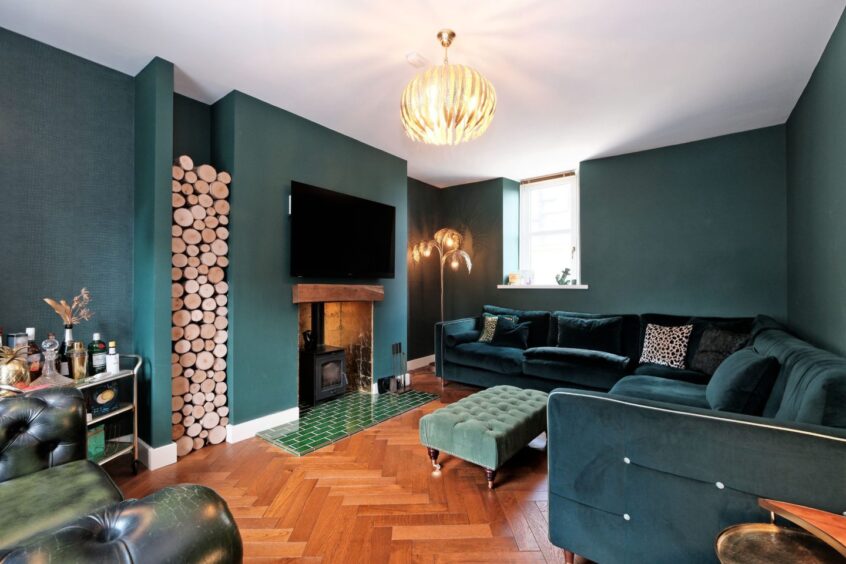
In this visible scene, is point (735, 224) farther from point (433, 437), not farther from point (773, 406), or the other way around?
point (433, 437)

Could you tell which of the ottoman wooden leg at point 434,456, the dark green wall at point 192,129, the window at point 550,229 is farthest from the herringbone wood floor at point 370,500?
the window at point 550,229

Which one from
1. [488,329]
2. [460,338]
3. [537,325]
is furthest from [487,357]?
[537,325]

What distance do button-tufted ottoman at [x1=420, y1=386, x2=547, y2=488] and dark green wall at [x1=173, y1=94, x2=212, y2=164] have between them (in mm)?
2667

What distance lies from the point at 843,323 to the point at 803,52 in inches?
66.3

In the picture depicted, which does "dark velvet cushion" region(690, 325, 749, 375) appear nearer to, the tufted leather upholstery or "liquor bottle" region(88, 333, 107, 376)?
the tufted leather upholstery

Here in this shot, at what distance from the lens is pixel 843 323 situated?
2080 mm

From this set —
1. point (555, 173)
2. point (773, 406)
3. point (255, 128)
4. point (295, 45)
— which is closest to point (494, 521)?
point (773, 406)

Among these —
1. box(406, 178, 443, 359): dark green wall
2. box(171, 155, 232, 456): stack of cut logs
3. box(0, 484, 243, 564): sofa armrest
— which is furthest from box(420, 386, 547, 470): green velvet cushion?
box(406, 178, 443, 359): dark green wall

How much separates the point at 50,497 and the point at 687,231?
15.9ft

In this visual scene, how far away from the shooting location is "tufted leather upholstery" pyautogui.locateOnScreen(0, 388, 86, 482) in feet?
4.60

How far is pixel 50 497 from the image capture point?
1.26m

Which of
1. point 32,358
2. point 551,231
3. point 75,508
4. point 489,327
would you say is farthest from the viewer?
point 551,231

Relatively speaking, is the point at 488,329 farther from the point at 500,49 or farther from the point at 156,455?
the point at 156,455

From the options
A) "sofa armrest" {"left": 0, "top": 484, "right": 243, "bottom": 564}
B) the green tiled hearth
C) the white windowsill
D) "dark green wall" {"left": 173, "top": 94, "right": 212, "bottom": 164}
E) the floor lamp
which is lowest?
the green tiled hearth
